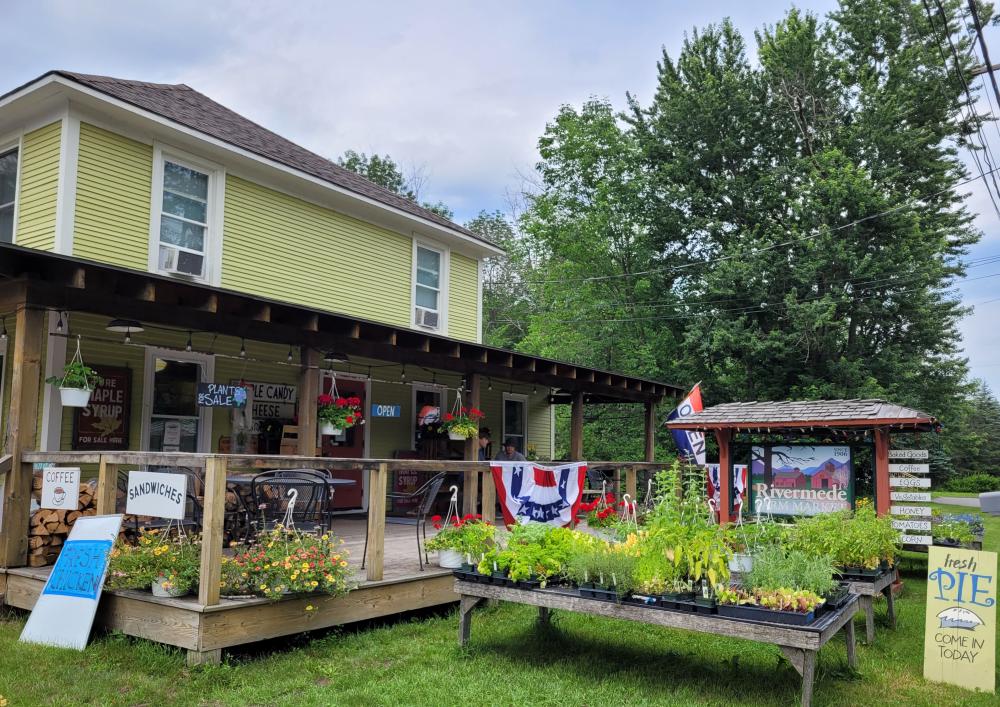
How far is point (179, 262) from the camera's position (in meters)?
10.5

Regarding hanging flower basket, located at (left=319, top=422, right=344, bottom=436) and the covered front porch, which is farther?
hanging flower basket, located at (left=319, top=422, right=344, bottom=436)

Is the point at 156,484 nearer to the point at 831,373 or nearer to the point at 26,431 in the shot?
the point at 26,431

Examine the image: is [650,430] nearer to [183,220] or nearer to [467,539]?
[467,539]

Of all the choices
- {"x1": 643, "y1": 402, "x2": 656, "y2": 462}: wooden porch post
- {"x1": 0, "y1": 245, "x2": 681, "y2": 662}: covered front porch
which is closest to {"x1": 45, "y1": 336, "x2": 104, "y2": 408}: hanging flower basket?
{"x1": 0, "y1": 245, "x2": 681, "y2": 662}: covered front porch

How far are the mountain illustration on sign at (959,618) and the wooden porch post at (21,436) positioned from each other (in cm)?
766

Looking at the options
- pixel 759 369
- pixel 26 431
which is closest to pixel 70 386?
pixel 26 431

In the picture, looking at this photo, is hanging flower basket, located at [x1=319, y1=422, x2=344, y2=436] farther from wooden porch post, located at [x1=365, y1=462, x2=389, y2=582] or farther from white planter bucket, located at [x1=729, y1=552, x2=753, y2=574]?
white planter bucket, located at [x1=729, y1=552, x2=753, y2=574]

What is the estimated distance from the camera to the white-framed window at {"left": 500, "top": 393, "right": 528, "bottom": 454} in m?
16.7

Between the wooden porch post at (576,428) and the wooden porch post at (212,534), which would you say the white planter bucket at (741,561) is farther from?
the wooden porch post at (576,428)

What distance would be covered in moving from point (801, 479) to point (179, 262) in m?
9.10

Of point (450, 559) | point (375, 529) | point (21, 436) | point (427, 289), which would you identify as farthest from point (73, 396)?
point (427, 289)

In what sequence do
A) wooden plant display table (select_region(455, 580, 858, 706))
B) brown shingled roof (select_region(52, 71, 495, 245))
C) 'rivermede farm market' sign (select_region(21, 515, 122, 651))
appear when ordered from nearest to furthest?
wooden plant display table (select_region(455, 580, 858, 706))
'rivermede farm market' sign (select_region(21, 515, 122, 651))
brown shingled roof (select_region(52, 71, 495, 245))

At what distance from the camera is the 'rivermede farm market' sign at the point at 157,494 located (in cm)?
568

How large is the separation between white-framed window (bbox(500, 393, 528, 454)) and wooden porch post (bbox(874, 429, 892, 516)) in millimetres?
8098
